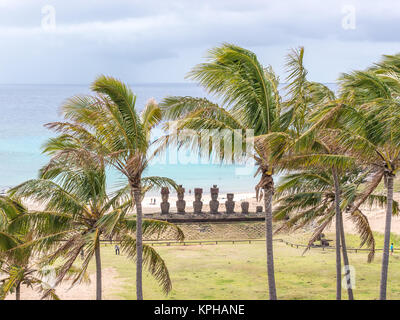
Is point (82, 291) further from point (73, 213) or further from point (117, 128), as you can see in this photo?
point (117, 128)

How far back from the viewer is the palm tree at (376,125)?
14.4 metres

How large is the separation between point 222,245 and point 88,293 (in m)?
14.0

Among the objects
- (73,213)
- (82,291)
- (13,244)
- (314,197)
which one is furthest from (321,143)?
(82,291)

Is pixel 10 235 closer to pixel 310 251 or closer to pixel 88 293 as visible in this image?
pixel 88 293

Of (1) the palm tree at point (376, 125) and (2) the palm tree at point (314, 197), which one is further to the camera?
(2) the palm tree at point (314, 197)

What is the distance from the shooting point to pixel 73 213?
51.6ft

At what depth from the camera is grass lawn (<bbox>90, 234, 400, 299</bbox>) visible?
23438 millimetres

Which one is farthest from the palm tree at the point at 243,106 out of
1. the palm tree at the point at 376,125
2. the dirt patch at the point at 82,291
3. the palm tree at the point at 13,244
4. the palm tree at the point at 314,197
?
the dirt patch at the point at 82,291

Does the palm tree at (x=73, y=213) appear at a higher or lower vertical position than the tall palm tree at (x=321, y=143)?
lower

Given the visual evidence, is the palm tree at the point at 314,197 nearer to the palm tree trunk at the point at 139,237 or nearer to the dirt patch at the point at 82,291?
the palm tree trunk at the point at 139,237

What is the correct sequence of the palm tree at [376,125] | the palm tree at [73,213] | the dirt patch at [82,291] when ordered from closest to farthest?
the palm tree at [376,125]
the palm tree at [73,213]
the dirt patch at [82,291]

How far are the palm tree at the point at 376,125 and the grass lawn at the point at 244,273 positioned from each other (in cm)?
883

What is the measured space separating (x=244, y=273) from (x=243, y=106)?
1479 cm

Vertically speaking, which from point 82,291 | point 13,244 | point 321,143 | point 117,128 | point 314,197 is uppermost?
point 117,128
